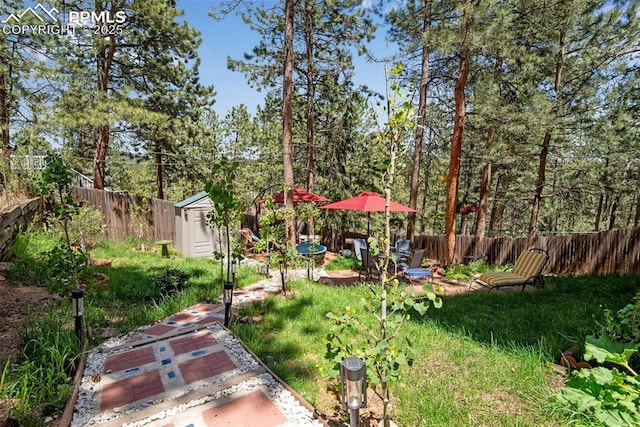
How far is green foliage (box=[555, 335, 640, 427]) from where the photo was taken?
182 centimetres

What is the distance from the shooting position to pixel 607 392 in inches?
79.0

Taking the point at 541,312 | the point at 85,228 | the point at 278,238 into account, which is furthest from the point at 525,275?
the point at 85,228

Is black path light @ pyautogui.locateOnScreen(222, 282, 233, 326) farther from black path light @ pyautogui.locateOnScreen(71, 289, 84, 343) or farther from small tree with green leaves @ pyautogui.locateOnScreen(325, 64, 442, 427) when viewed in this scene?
small tree with green leaves @ pyautogui.locateOnScreen(325, 64, 442, 427)

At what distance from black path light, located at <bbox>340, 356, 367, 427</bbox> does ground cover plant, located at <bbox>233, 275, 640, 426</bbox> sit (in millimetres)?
288

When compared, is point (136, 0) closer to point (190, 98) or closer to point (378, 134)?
point (190, 98)

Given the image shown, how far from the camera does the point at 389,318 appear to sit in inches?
88.2

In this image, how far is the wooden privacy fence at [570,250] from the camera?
636cm

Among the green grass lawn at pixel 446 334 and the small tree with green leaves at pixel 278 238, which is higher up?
the small tree with green leaves at pixel 278 238

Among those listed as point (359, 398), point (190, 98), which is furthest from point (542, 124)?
point (190, 98)

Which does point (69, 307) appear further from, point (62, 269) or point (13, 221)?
point (13, 221)

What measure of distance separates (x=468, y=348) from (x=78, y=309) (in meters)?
4.21

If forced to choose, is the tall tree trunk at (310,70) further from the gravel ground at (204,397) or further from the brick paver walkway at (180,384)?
the gravel ground at (204,397)

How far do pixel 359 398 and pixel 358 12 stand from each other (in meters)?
10.8

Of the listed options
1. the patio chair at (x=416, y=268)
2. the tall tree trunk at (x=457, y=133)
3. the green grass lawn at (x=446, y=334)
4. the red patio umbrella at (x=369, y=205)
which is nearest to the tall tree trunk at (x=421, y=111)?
the tall tree trunk at (x=457, y=133)
